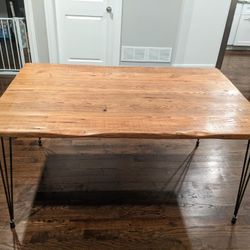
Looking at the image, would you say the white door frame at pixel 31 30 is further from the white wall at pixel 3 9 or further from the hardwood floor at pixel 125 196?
the white wall at pixel 3 9

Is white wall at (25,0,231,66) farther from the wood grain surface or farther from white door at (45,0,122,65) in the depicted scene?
the wood grain surface

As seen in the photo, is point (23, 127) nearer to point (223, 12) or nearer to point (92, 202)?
point (92, 202)

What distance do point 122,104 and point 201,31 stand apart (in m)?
2.50

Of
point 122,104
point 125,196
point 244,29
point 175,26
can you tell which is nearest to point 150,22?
point 175,26

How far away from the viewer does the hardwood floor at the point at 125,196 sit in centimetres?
168

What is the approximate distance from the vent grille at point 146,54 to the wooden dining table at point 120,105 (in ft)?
5.27

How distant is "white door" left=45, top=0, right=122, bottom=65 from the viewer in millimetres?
3289

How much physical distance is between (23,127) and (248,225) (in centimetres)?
150

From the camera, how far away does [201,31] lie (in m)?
3.60

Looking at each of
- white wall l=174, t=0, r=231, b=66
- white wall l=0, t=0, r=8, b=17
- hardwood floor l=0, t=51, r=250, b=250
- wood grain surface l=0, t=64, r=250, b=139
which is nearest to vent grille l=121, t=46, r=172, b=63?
white wall l=174, t=0, r=231, b=66

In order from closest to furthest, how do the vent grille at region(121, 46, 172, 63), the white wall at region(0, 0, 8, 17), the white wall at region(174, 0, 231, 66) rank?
the white wall at region(174, 0, 231, 66), the vent grille at region(121, 46, 172, 63), the white wall at region(0, 0, 8, 17)

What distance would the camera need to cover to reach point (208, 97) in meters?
1.71

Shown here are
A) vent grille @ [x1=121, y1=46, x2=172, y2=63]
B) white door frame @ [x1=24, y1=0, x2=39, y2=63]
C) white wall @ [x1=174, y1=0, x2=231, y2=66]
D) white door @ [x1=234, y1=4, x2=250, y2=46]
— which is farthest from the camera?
white door @ [x1=234, y1=4, x2=250, y2=46]

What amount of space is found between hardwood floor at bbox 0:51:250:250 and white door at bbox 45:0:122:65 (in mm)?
1479
